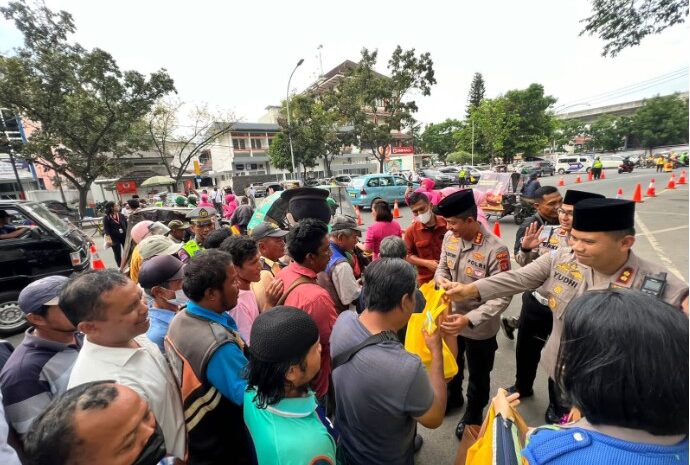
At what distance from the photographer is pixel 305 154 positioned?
89.7 feet

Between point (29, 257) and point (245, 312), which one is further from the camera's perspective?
point (29, 257)

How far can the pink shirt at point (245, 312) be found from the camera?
2420mm

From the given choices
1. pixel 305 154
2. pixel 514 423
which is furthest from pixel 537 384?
pixel 305 154

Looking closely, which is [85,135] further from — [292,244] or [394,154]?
[394,154]

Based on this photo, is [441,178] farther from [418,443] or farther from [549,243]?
[418,443]

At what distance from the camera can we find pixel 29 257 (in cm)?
495

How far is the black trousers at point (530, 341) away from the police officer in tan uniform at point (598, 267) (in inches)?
31.9

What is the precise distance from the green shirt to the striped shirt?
1222 mm

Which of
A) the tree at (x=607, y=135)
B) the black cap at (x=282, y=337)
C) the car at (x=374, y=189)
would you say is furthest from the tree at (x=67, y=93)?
the tree at (x=607, y=135)

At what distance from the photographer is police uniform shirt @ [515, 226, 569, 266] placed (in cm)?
292

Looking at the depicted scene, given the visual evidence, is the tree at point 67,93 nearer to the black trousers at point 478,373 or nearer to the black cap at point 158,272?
the black cap at point 158,272

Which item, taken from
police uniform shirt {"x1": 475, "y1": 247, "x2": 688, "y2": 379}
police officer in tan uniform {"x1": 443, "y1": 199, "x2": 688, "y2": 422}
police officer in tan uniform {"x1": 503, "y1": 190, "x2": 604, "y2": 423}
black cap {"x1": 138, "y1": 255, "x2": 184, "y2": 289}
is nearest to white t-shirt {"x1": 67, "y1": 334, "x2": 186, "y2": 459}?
black cap {"x1": 138, "y1": 255, "x2": 184, "y2": 289}

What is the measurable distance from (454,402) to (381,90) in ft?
89.7

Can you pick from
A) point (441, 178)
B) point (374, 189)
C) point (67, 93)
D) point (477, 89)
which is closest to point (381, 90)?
point (441, 178)
